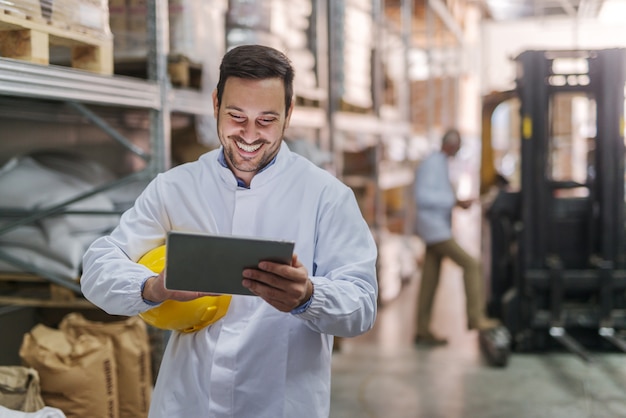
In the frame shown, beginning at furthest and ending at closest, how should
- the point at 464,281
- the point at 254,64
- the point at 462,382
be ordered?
the point at 464,281
the point at 462,382
the point at 254,64

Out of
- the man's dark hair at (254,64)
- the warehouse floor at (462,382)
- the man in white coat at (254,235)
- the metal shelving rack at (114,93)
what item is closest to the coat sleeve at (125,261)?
the man in white coat at (254,235)

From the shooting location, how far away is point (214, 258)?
1800 millimetres

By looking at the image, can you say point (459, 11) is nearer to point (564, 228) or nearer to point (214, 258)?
point (564, 228)

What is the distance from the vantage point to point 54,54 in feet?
15.8

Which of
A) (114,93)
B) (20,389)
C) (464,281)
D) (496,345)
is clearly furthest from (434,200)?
(20,389)

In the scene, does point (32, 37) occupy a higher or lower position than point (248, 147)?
higher

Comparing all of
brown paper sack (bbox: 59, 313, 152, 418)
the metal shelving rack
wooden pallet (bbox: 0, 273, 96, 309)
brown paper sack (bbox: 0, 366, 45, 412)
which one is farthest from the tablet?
wooden pallet (bbox: 0, 273, 96, 309)

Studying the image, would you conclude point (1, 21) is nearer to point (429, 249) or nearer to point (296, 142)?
point (296, 142)

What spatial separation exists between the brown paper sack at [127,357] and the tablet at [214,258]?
2203 millimetres

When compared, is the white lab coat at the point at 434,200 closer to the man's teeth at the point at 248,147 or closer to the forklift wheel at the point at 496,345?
the forklift wheel at the point at 496,345

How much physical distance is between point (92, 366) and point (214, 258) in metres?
2.06

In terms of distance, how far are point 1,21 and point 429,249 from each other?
481 cm

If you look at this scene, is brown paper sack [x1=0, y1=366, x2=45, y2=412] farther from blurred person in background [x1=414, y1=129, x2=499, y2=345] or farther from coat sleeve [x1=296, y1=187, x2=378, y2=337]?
blurred person in background [x1=414, y1=129, x2=499, y2=345]

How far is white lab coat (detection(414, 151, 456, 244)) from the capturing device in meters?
6.96
